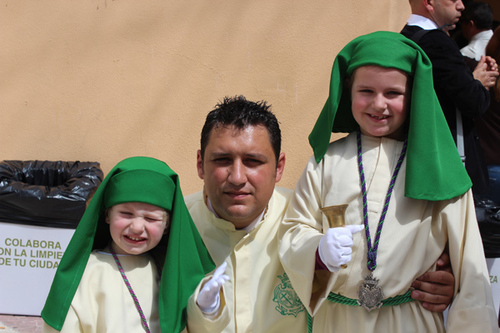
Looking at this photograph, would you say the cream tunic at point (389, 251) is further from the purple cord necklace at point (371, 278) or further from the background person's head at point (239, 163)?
the background person's head at point (239, 163)

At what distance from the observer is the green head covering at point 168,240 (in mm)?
2348

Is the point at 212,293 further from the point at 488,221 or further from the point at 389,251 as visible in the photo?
the point at 488,221

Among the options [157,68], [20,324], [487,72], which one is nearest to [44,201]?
[20,324]

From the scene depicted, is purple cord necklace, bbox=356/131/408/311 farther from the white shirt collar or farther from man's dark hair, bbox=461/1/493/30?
man's dark hair, bbox=461/1/493/30

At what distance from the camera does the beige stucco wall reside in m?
4.72

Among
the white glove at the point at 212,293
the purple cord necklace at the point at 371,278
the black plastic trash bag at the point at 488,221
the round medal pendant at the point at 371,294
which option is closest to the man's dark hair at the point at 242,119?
the purple cord necklace at the point at 371,278

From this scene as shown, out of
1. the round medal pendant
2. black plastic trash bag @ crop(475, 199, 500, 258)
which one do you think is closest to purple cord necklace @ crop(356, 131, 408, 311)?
the round medal pendant

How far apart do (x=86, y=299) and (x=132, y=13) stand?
3.24m

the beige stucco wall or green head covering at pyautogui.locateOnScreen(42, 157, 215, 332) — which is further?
the beige stucco wall

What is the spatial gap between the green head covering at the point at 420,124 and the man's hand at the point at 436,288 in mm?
346

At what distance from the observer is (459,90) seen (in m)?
3.13

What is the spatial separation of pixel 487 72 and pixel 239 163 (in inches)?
75.5

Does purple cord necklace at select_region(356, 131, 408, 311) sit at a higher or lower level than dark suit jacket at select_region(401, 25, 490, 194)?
lower

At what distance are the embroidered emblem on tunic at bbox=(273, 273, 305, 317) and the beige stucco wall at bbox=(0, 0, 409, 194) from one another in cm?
219
